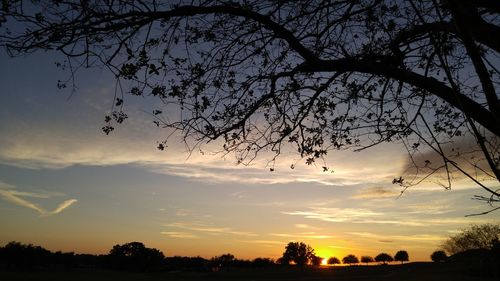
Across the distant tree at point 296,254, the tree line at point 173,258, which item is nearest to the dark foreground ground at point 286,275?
the tree line at point 173,258

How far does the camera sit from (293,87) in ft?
29.5

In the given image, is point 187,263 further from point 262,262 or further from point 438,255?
point 438,255

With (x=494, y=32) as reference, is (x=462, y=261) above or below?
above

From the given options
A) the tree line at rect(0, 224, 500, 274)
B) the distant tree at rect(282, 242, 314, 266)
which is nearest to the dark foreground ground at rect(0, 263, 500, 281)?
the tree line at rect(0, 224, 500, 274)

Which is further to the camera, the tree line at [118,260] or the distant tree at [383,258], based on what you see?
the distant tree at [383,258]

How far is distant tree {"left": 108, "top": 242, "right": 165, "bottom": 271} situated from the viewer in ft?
348

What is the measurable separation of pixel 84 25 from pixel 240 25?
124 inches

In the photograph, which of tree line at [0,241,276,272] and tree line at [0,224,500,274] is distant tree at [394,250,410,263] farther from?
tree line at [0,241,276,272]

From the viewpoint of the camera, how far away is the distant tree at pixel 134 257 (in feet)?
348

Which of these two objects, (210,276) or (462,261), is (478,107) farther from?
→ (210,276)

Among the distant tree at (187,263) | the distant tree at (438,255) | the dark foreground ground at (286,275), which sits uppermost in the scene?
the distant tree at (438,255)

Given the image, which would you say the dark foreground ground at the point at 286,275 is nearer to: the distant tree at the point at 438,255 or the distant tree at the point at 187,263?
the distant tree at the point at 187,263

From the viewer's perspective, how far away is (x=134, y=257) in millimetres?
107375

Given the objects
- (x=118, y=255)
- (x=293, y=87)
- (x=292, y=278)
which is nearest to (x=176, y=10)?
(x=293, y=87)
